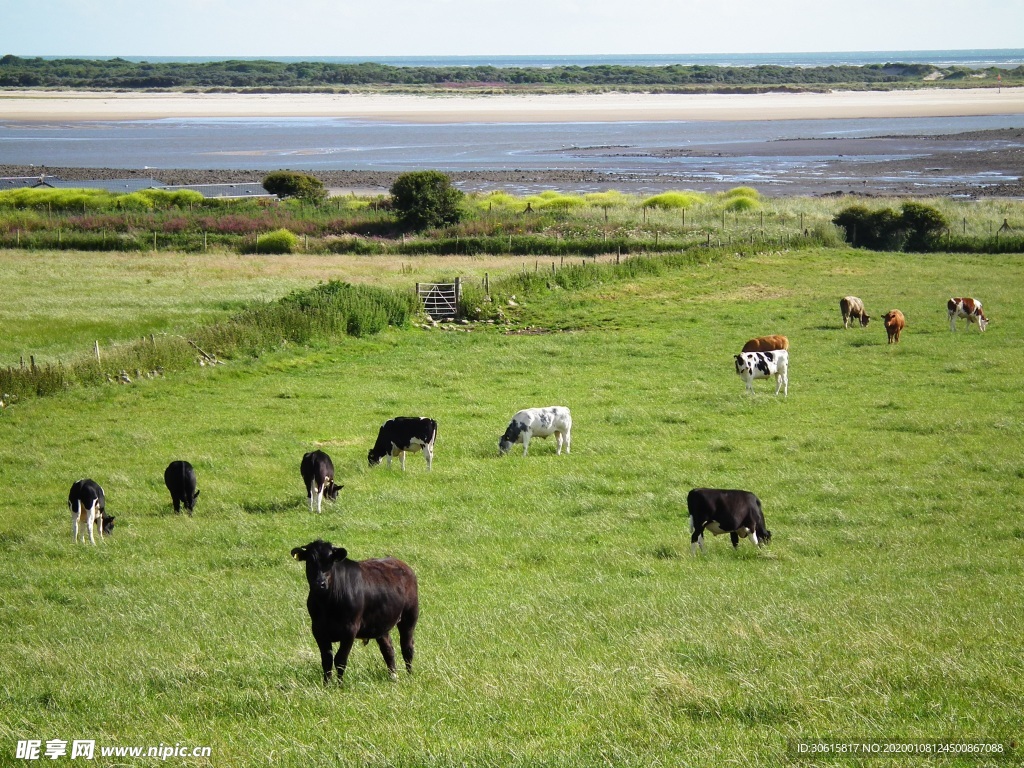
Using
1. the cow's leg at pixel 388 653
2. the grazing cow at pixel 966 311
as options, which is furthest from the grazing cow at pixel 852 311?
the cow's leg at pixel 388 653

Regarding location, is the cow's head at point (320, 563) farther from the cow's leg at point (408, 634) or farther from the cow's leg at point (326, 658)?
the cow's leg at point (408, 634)

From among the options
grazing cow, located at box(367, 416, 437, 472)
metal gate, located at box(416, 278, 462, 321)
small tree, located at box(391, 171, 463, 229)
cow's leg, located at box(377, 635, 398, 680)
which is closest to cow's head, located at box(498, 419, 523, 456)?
grazing cow, located at box(367, 416, 437, 472)

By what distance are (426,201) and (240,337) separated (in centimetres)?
3330

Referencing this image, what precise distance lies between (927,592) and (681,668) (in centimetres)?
484

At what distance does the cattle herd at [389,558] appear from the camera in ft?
32.1

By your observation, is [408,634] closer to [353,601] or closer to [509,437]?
[353,601]

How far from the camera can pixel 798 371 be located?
1225 inches

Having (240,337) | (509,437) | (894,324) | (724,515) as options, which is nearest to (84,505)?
(509,437)

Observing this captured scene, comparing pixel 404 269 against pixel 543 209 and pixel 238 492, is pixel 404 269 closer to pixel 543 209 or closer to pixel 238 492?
pixel 543 209

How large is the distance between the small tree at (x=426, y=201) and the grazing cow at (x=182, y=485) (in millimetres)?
48184

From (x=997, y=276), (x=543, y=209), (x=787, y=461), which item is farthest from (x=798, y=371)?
(x=543, y=209)

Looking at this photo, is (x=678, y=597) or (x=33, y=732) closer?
(x=33, y=732)

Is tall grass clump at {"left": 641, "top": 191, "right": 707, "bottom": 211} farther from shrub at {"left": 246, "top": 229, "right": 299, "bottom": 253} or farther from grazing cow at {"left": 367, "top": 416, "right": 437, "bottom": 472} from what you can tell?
grazing cow at {"left": 367, "top": 416, "right": 437, "bottom": 472}

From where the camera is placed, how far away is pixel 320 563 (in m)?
9.50
